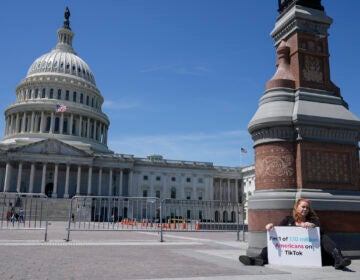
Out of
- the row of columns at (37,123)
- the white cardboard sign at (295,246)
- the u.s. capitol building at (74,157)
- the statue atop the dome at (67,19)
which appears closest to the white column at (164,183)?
the u.s. capitol building at (74,157)

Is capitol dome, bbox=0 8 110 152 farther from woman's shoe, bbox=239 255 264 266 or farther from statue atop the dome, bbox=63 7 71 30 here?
woman's shoe, bbox=239 255 264 266

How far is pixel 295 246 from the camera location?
9898 mm

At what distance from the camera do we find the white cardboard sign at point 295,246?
31.8ft

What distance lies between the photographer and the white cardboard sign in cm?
970

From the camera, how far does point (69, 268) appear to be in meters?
9.69

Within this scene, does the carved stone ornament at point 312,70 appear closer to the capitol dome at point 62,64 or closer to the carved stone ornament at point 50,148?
the carved stone ornament at point 50,148

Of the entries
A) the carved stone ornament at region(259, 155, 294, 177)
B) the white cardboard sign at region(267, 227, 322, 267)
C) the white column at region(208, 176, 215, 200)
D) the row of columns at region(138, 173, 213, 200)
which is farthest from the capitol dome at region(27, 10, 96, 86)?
the white cardboard sign at region(267, 227, 322, 267)

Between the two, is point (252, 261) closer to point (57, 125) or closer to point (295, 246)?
point (295, 246)

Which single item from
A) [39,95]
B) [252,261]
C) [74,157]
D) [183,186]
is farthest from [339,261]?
[39,95]

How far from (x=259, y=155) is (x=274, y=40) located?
557 centimetres

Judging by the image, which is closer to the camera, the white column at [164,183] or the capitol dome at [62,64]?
the white column at [164,183]

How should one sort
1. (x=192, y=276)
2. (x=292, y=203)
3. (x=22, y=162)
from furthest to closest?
(x=22, y=162), (x=292, y=203), (x=192, y=276)

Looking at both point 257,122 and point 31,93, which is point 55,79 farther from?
point 257,122

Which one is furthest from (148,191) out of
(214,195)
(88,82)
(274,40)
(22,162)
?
(274,40)
